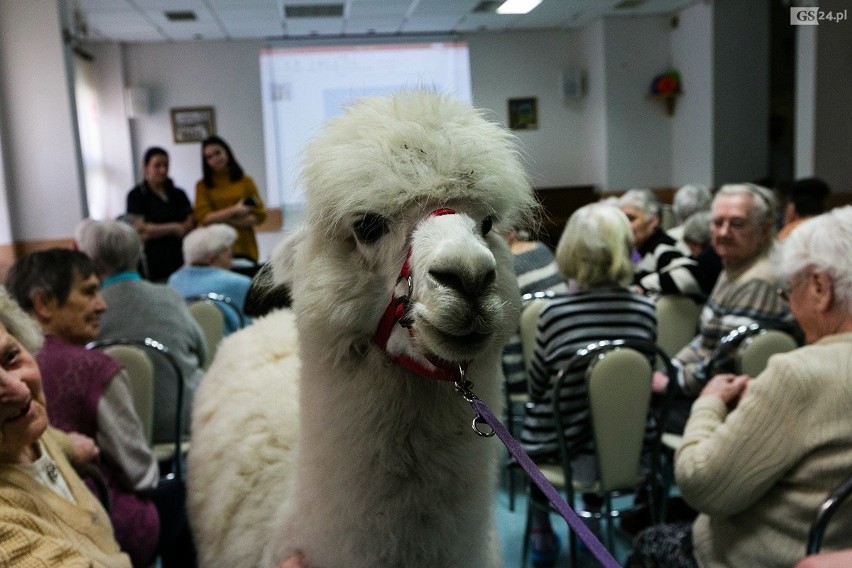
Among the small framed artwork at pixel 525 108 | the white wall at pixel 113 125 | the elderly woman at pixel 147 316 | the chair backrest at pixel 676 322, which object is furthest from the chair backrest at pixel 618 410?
the white wall at pixel 113 125

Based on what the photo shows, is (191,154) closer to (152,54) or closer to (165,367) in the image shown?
(152,54)

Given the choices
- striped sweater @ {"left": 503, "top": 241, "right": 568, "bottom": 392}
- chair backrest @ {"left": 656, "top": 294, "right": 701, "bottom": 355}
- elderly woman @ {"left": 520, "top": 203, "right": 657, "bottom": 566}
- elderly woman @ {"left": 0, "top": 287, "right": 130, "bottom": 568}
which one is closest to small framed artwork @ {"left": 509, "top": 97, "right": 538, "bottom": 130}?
striped sweater @ {"left": 503, "top": 241, "right": 568, "bottom": 392}

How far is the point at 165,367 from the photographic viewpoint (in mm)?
2846

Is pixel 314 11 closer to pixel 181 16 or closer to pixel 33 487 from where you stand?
pixel 181 16

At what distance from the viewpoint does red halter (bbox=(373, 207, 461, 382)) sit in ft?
3.19

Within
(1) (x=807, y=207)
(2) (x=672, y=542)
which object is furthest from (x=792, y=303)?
(1) (x=807, y=207)

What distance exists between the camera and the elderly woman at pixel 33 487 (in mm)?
1079

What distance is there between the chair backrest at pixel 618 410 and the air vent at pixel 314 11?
6558mm

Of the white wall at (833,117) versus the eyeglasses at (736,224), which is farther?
the white wall at (833,117)

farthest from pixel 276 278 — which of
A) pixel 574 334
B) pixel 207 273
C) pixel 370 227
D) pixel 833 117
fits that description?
pixel 833 117

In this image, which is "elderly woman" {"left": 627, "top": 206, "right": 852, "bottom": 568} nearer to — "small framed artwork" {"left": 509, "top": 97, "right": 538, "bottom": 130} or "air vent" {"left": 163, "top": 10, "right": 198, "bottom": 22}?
"air vent" {"left": 163, "top": 10, "right": 198, "bottom": 22}

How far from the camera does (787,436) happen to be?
1.55 metres

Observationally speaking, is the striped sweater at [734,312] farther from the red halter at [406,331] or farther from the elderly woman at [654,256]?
the red halter at [406,331]

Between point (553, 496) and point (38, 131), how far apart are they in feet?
25.0
